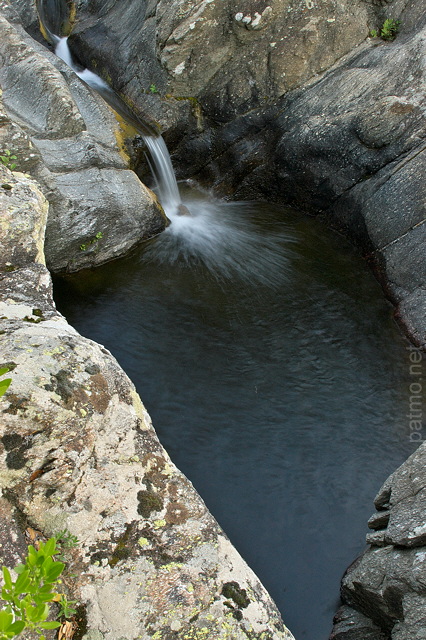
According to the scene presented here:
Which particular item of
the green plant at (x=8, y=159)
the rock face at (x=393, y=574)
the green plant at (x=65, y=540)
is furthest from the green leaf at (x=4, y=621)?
the green plant at (x=8, y=159)

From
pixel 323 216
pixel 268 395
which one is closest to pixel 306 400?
pixel 268 395

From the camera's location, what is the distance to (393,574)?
4.48 meters

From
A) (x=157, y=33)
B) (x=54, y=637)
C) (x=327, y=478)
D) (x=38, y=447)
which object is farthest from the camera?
(x=157, y=33)

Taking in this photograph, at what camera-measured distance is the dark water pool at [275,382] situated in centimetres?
650

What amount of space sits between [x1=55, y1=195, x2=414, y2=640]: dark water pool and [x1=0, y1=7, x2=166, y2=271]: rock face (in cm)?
56

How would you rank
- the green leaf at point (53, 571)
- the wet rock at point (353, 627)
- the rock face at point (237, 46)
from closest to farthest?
1. the green leaf at point (53, 571)
2. the wet rock at point (353, 627)
3. the rock face at point (237, 46)

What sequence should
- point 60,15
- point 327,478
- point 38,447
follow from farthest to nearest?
point 60,15 < point 327,478 < point 38,447

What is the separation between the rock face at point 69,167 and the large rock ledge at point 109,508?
561 centimetres

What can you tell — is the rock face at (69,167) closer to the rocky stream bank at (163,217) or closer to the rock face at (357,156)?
the rocky stream bank at (163,217)

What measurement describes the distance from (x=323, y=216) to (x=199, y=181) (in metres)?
3.91

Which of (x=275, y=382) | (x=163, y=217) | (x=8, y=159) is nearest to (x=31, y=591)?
(x=275, y=382)

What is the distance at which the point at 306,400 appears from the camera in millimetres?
8234

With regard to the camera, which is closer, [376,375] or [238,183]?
[376,375]

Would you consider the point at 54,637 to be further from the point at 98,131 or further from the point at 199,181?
the point at 199,181
